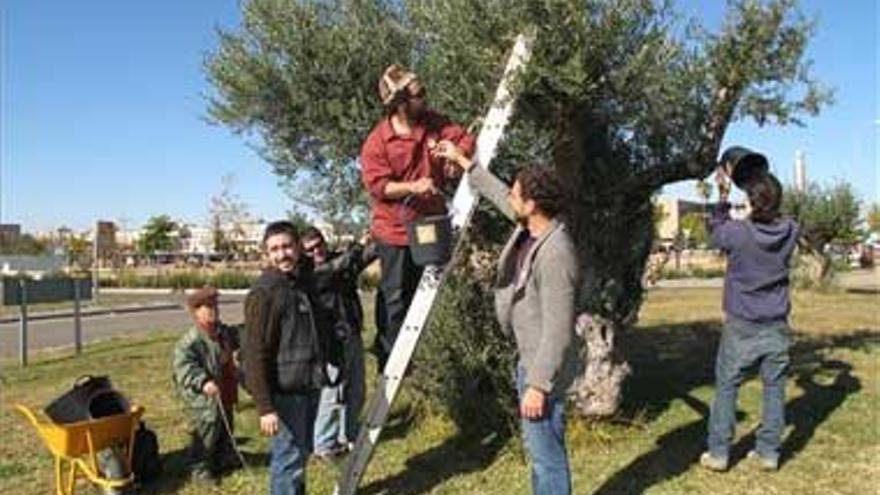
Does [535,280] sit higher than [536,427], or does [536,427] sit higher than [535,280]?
[535,280]

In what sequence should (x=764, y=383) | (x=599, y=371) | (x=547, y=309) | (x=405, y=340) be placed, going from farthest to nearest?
(x=599, y=371) < (x=764, y=383) < (x=405, y=340) < (x=547, y=309)

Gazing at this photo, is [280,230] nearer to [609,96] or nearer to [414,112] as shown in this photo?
[414,112]

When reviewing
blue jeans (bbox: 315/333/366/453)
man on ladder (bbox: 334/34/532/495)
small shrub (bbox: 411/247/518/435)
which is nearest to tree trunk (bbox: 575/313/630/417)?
small shrub (bbox: 411/247/518/435)

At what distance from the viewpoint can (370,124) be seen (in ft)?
32.0

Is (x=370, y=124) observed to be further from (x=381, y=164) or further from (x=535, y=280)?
(x=535, y=280)

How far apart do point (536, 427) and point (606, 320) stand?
9.59 ft

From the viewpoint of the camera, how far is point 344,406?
775 cm

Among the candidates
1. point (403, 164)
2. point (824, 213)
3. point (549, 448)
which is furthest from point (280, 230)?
point (824, 213)

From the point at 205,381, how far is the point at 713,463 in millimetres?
3361

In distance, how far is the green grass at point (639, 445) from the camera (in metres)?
6.66

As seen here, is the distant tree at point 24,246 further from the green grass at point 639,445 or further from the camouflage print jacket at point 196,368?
the camouflage print jacket at point 196,368

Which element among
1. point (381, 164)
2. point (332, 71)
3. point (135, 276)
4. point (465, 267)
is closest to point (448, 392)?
point (465, 267)

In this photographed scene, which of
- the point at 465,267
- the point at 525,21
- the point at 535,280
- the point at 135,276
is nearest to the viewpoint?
the point at 535,280

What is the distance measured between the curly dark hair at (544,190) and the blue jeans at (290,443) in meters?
1.59
